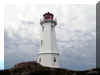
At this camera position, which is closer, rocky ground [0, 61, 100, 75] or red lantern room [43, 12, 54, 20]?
rocky ground [0, 61, 100, 75]

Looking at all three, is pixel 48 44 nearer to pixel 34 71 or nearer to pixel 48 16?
pixel 48 16

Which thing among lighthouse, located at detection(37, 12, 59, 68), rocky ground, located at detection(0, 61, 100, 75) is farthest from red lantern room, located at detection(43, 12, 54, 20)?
rocky ground, located at detection(0, 61, 100, 75)

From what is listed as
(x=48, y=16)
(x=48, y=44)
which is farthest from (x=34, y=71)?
(x=48, y=16)

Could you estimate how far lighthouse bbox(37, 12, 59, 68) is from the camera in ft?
85.0

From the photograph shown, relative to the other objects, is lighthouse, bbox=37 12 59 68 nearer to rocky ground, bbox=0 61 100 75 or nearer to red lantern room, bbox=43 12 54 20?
red lantern room, bbox=43 12 54 20

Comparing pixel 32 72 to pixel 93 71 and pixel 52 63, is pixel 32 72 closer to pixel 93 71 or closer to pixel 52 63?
pixel 93 71

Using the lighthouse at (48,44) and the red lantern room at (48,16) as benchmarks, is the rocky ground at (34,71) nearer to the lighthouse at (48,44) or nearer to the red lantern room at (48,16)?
the lighthouse at (48,44)

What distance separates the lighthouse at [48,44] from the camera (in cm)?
2591

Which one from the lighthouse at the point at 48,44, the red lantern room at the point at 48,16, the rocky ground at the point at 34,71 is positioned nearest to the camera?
the rocky ground at the point at 34,71

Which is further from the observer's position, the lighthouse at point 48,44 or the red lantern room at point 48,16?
the red lantern room at point 48,16

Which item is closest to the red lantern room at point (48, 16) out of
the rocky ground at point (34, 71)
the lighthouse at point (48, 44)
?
the lighthouse at point (48, 44)

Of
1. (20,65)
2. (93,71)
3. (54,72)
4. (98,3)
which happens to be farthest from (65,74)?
(98,3)

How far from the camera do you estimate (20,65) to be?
12.4 meters

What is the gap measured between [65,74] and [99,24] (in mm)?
14215
